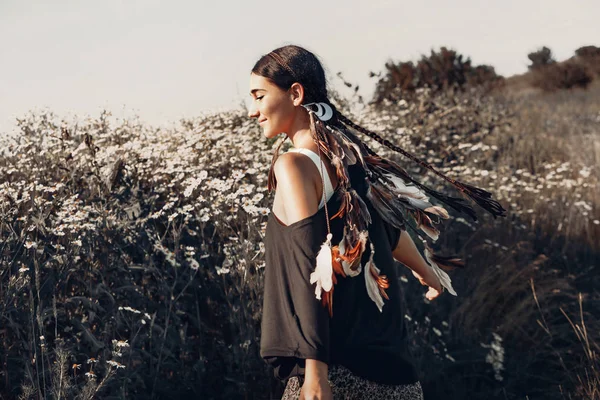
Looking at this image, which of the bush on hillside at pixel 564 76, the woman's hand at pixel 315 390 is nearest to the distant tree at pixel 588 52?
the bush on hillside at pixel 564 76

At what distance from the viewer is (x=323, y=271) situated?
6.01 ft

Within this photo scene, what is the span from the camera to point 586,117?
1589cm

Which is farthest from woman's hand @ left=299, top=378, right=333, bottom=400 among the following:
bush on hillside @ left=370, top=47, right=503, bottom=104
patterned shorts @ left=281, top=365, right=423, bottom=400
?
bush on hillside @ left=370, top=47, right=503, bottom=104

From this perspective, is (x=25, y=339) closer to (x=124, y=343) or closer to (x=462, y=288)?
(x=124, y=343)

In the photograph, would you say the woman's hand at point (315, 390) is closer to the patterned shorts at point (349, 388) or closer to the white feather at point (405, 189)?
the patterned shorts at point (349, 388)

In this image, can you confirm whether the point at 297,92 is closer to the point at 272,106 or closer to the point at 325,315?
the point at 272,106

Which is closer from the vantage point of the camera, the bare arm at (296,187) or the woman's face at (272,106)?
the bare arm at (296,187)

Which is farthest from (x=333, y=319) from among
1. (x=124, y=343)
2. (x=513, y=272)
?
(x=513, y=272)

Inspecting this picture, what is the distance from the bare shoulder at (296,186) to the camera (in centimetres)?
189

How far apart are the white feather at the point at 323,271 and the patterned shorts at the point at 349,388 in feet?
0.91

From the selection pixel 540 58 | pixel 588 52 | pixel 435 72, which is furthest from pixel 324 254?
pixel 540 58

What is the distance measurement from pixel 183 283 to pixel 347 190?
233 cm

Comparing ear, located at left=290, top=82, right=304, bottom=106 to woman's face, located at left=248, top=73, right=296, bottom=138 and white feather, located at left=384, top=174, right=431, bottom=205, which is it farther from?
white feather, located at left=384, top=174, right=431, bottom=205

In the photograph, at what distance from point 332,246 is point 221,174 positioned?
344 cm
